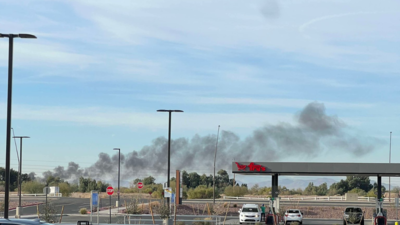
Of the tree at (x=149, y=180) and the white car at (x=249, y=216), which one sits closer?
the white car at (x=249, y=216)

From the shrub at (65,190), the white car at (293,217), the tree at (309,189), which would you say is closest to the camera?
the white car at (293,217)

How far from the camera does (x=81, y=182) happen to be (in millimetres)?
131875

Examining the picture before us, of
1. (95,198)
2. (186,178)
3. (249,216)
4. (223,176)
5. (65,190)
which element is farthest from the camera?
(223,176)

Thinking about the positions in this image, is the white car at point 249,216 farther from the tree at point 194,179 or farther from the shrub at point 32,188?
the tree at point 194,179

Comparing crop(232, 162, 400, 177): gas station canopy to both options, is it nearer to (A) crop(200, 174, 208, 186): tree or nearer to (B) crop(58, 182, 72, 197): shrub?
(B) crop(58, 182, 72, 197): shrub

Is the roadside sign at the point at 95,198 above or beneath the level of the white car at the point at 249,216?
above

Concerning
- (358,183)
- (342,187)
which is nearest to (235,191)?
(342,187)

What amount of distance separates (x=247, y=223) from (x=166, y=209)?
801cm

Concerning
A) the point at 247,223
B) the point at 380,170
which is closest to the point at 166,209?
the point at 247,223

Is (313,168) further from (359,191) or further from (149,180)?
(149,180)

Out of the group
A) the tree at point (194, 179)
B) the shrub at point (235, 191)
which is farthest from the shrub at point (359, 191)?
the tree at point (194, 179)

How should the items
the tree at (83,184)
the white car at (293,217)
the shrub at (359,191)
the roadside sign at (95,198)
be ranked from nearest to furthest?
the roadside sign at (95,198) → the white car at (293,217) → the shrub at (359,191) → the tree at (83,184)

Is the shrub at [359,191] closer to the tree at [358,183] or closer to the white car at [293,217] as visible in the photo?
the tree at [358,183]

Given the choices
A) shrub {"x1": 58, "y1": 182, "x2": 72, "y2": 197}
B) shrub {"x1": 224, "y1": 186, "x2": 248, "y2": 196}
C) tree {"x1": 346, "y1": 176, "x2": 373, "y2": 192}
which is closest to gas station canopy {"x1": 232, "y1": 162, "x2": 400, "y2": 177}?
shrub {"x1": 224, "y1": 186, "x2": 248, "y2": 196}
